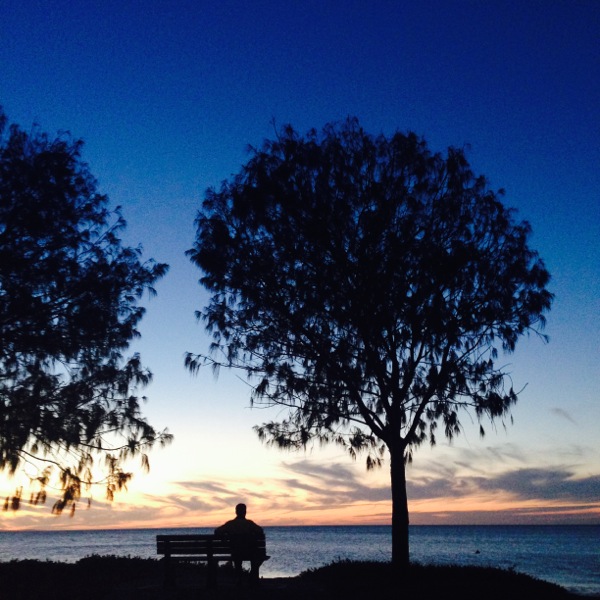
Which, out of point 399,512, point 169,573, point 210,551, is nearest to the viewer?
point 210,551

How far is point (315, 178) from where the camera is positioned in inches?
709

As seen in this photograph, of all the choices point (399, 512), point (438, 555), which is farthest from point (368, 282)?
point (438, 555)

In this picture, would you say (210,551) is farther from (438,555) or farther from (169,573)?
(438,555)

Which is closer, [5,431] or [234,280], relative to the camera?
[5,431]

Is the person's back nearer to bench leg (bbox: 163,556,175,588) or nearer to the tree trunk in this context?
bench leg (bbox: 163,556,175,588)

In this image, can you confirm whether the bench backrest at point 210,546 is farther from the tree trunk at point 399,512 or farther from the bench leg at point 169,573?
the tree trunk at point 399,512

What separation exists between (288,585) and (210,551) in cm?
251

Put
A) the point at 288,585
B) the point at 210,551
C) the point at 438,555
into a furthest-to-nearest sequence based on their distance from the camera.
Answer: the point at 438,555 → the point at 288,585 → the point at 210,551

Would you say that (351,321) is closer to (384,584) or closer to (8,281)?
(384,584)

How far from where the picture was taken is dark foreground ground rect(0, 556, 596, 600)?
41.3 feet

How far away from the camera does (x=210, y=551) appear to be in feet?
43.3

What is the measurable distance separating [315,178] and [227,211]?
2.73m

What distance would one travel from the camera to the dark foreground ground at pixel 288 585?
12.6m

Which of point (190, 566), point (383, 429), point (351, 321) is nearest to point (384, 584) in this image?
point (383, 429)
